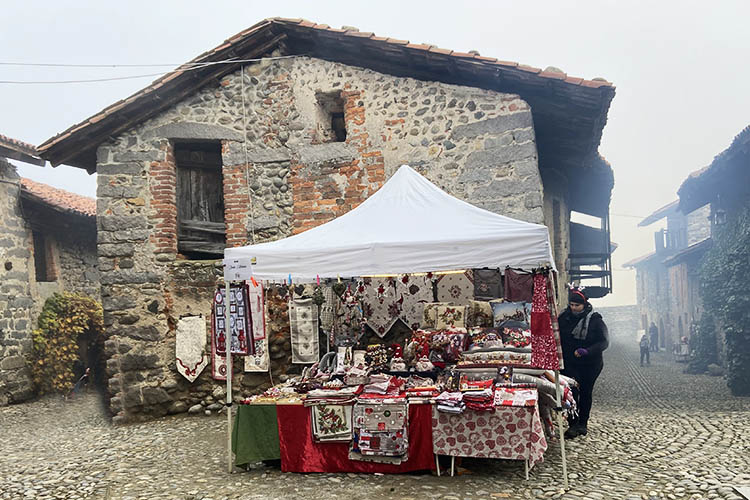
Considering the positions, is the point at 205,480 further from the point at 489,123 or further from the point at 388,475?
the point at 489,123

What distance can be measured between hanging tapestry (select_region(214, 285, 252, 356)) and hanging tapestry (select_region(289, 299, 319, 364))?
189 centimetres

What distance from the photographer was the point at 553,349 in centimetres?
425

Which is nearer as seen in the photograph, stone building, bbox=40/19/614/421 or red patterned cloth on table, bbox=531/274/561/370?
red patterned cloth on table, bbox=531/274/561/370

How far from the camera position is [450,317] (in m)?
6.37

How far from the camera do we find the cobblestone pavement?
165 inches

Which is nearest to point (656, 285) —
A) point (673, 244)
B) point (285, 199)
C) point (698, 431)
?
point (673, 244)

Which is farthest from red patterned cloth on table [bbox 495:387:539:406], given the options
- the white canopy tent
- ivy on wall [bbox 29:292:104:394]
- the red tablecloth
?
ivy on wall [bbox 29:292:104:394]

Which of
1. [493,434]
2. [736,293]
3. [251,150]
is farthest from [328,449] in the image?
[736,293]

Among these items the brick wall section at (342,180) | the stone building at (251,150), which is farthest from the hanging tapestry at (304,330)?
the brick wall section at (342,180)

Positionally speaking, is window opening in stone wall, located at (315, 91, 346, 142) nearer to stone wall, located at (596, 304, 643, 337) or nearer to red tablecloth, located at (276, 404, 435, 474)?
red tablecloth, located at (276, 404, 435, 474)

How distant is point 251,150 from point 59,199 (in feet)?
20.9

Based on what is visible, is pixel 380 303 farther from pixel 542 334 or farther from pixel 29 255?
pixel 29 255

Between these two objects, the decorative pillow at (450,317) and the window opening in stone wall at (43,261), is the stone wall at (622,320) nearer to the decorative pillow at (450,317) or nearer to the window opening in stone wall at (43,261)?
the decorative pillow at (450,317)

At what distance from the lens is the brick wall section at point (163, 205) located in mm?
7566
